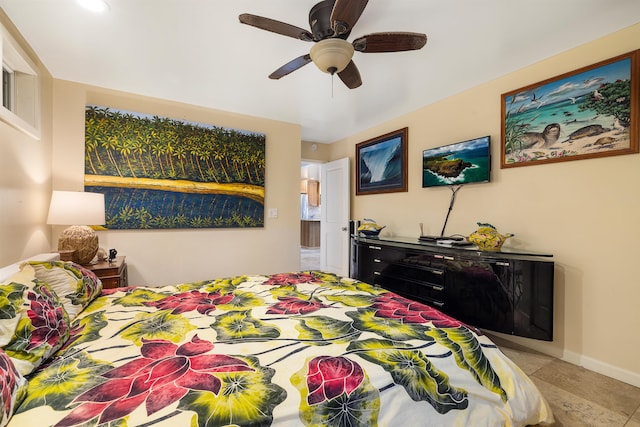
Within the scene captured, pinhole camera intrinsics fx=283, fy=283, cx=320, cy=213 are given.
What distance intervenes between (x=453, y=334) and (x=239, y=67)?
8.53 ft

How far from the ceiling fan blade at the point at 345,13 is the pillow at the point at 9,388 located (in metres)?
1.82

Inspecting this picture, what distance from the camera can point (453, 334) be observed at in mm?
1236

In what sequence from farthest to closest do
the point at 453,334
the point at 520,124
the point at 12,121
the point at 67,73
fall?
1. the point at 67,73
2. the point at 520,124
3. the point at 12,121
4. the point at 453,334

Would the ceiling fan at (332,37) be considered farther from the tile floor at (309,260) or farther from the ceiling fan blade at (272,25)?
the tile floor at (309,260)

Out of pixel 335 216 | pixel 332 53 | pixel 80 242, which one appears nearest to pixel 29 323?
pixel 80 242

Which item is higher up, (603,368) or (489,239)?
(489,239)

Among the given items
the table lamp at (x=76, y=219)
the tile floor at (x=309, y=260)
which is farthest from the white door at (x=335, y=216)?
the table lamp at (x=76, y=219)

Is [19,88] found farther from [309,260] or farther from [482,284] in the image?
[309,260]

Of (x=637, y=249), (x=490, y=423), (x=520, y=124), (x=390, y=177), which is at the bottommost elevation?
(x=490, y=423)

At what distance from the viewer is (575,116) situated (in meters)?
2.20

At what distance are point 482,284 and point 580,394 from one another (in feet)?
2.81

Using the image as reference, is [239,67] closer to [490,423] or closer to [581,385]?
[490,423]

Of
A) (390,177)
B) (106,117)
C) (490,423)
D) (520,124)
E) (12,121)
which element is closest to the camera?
(490,423)

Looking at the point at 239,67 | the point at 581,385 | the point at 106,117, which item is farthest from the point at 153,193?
the point at 581,385
